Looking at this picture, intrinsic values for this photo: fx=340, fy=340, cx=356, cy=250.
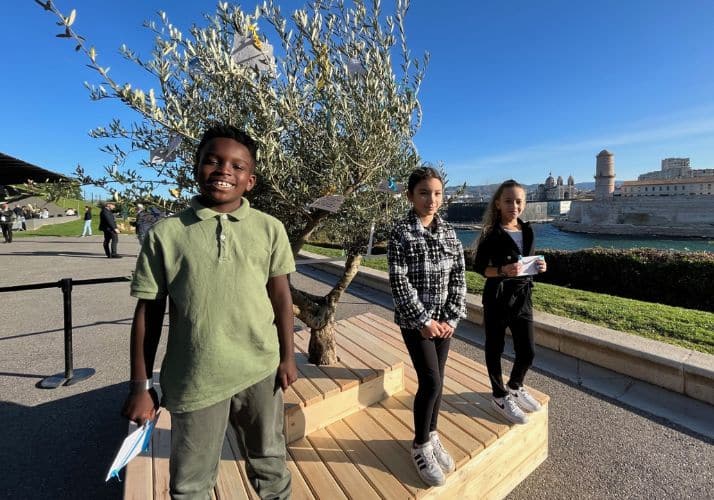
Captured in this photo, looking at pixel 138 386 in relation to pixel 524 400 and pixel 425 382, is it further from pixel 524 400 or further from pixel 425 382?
pixel 524 400

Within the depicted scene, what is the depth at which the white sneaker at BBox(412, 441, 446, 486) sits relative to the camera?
222cm

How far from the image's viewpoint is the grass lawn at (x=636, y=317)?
15.6ft

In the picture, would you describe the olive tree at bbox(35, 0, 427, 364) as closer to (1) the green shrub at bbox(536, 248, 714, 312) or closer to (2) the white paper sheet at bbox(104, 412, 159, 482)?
(2) the white paper sheet at bbox(104, 412, 159, 482)

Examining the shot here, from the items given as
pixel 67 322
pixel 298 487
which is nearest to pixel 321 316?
pixel 298 487

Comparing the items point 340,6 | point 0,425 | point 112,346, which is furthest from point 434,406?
point 112,346

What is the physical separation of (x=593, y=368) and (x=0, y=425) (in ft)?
22.8

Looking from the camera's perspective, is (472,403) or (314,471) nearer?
(314,471)

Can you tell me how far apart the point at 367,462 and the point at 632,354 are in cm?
374

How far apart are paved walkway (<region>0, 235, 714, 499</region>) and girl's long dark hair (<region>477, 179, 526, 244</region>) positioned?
82.7 inches

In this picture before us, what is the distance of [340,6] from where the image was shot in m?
2.93

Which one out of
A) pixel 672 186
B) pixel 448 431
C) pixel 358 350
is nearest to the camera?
pixel 448 431

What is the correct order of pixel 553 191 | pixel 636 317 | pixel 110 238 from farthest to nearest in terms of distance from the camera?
pixel 553 191 < pixel 110 238 < pixel 636 317

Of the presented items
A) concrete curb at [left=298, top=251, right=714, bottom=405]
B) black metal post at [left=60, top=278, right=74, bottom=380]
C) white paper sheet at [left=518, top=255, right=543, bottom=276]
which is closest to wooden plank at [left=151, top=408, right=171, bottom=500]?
black metal post at [left=60, top=278, right=74, bottom=380]

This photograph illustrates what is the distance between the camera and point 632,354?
4188 mm
